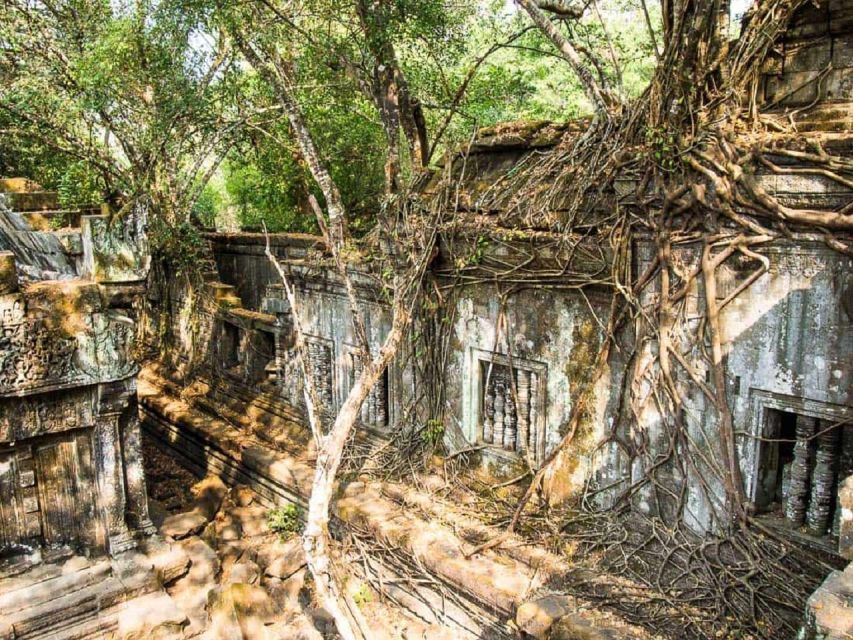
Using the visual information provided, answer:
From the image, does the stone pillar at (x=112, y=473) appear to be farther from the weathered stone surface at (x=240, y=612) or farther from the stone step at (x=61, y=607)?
the weathered stone surface at (x=240, y=612)

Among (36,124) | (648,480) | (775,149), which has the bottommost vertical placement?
(648,480)

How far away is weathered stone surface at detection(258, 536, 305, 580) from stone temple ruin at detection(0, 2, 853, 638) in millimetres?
80

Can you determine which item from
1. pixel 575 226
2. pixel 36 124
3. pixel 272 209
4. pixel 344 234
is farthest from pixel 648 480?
pixel 272 209

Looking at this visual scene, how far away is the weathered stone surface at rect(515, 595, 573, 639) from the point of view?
468cm

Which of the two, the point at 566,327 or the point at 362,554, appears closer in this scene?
the point at 566,327

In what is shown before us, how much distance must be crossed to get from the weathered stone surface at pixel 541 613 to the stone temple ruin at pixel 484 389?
0.03 meters

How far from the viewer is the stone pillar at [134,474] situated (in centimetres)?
623

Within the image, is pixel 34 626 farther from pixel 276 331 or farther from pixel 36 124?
pixel 36 124

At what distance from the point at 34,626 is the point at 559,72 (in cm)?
1381

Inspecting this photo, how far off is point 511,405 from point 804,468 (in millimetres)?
2588

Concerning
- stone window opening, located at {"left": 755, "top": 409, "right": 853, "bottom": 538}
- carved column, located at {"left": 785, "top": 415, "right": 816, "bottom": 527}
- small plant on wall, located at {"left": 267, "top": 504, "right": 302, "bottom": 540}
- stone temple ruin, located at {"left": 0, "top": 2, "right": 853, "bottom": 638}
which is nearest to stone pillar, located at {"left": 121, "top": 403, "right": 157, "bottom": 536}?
stone temple ruin, located at {"left": 0, "top": 2, "right": 853, "bottom": 638}

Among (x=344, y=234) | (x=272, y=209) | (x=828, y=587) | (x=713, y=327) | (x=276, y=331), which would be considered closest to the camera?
(x=828, y=587)

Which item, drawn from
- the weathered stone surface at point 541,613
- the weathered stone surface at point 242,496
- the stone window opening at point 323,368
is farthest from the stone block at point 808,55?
the weathered stone surface at point 242,496

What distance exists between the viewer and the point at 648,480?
538cm
